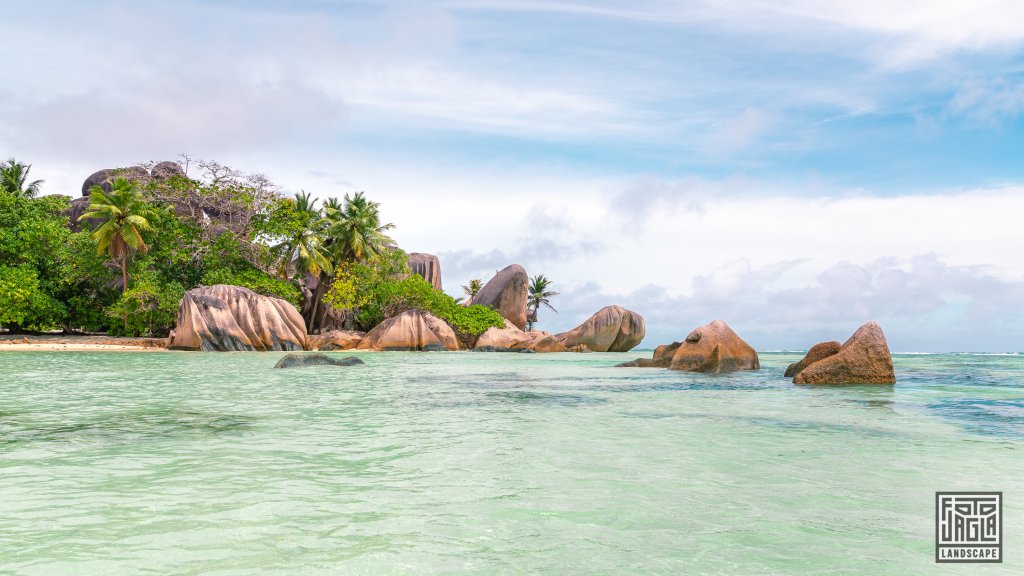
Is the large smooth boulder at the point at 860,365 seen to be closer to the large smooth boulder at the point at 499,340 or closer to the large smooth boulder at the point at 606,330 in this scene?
the large smooth boulder at the point at 499,340

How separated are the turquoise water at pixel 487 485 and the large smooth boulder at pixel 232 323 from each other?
18.5 meters

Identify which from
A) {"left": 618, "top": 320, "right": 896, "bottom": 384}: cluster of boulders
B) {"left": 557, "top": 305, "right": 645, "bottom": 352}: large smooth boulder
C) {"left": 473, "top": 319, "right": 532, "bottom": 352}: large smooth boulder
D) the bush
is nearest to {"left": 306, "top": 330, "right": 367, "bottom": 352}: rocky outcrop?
the bush

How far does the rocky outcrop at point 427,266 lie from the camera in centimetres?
4778

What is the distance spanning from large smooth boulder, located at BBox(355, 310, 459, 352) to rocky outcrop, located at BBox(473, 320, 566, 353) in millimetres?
3118

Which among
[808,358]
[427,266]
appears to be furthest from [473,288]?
[808,358]

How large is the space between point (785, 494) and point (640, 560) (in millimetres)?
1597

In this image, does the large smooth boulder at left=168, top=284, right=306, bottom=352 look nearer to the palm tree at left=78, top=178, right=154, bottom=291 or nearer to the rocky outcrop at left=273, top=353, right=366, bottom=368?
the palm tree at left=78, top=178, right=154, bottom=291

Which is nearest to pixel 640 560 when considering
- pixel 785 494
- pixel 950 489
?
pixel 785 494

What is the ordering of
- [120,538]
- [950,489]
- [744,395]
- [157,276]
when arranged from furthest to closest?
1. [157,276]
2. [744,395]
3. [950,489]
4. [120,538]

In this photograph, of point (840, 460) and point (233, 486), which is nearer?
point (233, 486)

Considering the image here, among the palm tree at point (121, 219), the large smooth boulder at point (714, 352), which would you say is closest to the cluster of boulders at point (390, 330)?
the palm tree at point (121, 219)

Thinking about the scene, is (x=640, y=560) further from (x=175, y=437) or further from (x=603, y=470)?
(x=175, y=437)

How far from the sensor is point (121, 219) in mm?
31609

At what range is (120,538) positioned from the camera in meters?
3.18
